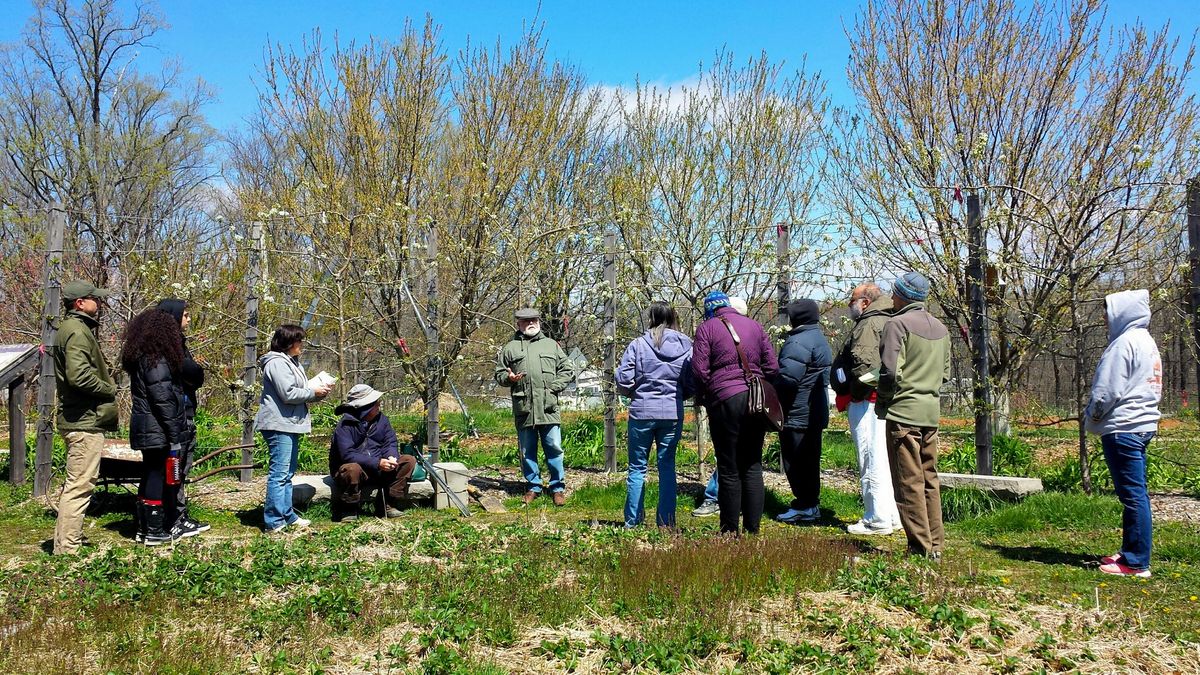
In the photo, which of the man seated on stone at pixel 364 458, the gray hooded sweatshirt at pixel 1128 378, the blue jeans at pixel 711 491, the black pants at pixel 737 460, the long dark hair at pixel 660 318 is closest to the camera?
the gray hooded sweatshirt at pixel 1128 378

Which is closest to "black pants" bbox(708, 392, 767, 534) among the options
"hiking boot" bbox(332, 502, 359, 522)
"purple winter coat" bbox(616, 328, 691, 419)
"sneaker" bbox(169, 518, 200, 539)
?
"purple winter coat" bbox(616, 328, 691, 419)

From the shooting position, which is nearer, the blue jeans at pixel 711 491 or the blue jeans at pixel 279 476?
the blue jeans at pixel 279 476

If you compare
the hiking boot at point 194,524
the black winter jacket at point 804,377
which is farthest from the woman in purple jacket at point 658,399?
the hiking boot at point 194,524

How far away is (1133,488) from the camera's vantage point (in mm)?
5035

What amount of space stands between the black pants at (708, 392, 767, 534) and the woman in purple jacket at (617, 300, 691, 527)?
1.97 ft

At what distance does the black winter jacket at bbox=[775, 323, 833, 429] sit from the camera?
6.81 m

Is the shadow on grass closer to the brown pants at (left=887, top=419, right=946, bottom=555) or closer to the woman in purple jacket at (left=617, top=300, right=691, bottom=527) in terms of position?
the brown pants at (left=887, top=419, right=946, bottom=555)

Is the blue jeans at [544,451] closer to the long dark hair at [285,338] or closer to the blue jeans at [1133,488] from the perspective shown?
the long dark hair at [285,338]

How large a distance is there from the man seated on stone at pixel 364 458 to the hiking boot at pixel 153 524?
4.27 ft

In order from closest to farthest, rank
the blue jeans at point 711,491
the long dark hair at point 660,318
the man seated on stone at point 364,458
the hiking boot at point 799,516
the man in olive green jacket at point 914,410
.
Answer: the man in olive green jacket at point 914,410, the long dark hair at point 660,318, the hiking boot at point 799,516, the man seated on stone at point 364,458, the blue jeans at point 711,491

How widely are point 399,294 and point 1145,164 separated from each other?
27.7ft

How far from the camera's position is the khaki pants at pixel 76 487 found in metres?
5.99

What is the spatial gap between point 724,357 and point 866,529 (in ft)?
6.31

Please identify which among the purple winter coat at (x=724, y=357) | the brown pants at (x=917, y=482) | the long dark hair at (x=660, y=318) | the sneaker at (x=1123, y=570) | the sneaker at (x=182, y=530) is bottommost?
the sneaker at (x=182, y=530)
